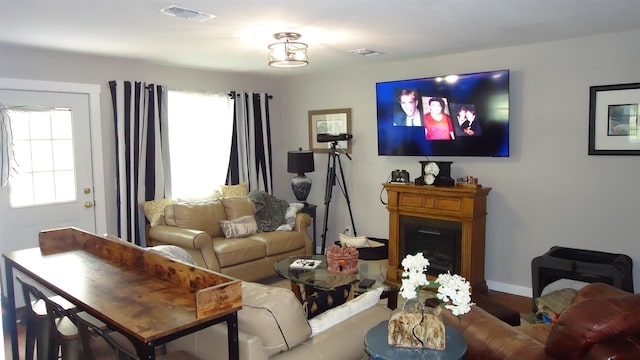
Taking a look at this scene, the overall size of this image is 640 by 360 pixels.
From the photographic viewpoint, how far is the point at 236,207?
17.4 feet

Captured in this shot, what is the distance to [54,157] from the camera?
4.50 meters

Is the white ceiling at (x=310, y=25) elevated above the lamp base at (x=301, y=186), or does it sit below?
above

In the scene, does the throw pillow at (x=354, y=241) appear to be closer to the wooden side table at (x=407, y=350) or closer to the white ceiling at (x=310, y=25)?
the white ceiling at (x=310, y=25)

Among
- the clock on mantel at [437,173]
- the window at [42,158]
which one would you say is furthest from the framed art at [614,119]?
the window at [42,158]

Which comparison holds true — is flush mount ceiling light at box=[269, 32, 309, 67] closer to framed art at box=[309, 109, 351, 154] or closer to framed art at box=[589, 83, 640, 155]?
framed art at box=[309, 109, 351, 154]

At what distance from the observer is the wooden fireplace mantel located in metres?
4.43

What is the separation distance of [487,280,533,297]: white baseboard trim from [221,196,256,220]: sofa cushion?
266cm

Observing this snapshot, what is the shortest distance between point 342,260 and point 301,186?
87.6 inches

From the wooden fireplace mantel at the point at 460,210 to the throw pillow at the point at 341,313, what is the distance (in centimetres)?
181

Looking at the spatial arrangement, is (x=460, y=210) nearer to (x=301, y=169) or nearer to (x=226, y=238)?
(x=301, y=169)

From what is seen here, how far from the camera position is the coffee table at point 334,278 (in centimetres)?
356

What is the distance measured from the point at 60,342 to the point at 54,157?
9.23ft

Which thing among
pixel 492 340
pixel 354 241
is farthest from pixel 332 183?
pixel 492 340

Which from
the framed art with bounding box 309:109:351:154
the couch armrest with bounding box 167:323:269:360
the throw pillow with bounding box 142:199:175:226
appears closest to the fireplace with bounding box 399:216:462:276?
the framed art with bounding box 309:109:351:154
